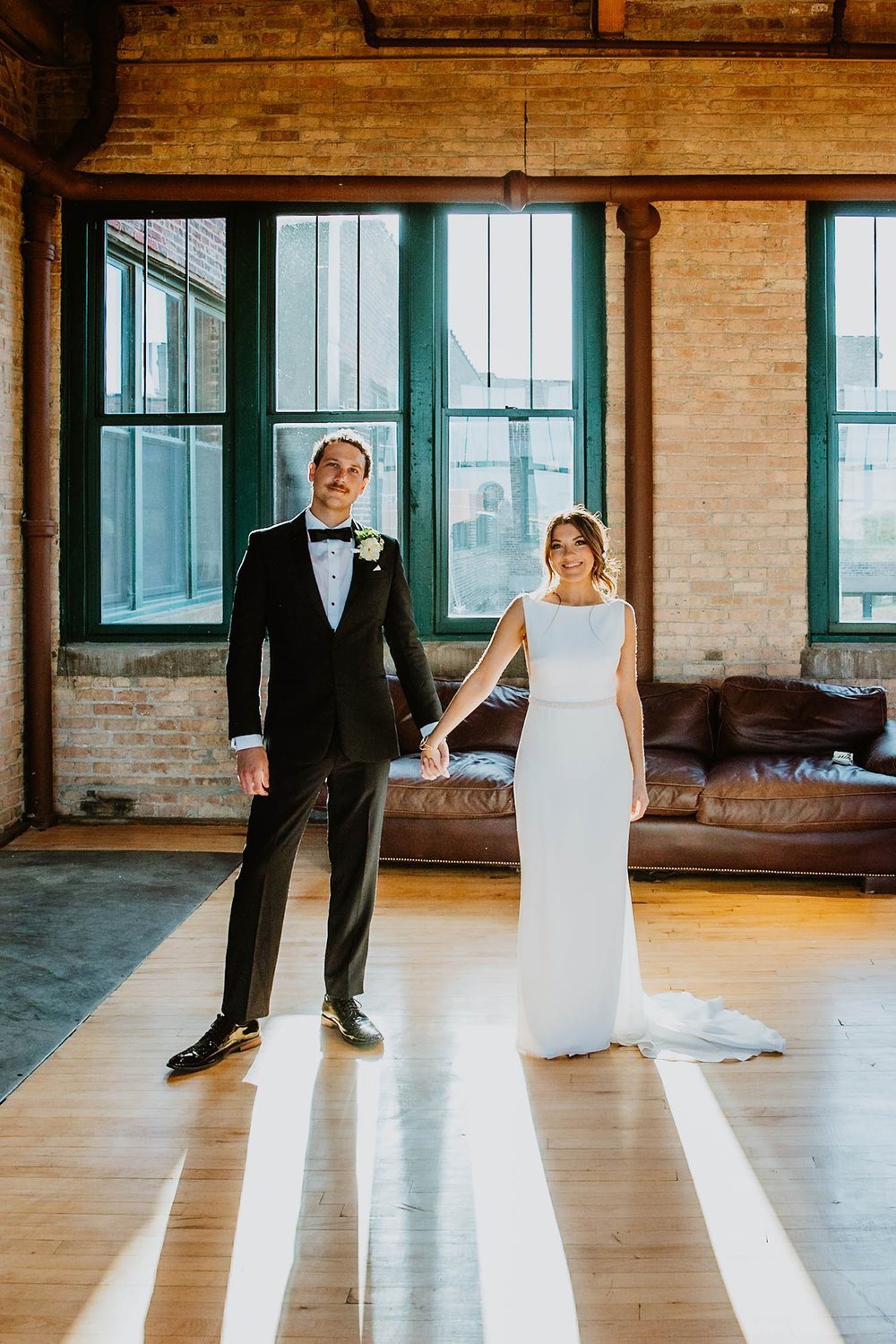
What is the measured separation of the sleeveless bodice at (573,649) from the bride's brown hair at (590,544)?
0.09 m

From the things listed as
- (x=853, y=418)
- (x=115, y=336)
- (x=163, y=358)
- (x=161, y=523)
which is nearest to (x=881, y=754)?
(x=853, y=418)

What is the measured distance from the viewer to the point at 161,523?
283 inches

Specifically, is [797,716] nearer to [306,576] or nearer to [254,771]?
[306,576]

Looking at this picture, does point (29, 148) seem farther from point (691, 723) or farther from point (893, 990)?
point (893, 990)

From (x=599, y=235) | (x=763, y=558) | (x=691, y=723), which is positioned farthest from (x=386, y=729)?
(x=599, y=235)

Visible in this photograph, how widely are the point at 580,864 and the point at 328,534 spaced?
126 centimetres

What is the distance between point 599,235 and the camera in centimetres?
692

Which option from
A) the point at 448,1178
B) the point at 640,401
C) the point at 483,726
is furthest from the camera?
the point at 640,401

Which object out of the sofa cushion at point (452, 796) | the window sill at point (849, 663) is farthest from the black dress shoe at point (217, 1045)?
the window sill at point (849, 663)

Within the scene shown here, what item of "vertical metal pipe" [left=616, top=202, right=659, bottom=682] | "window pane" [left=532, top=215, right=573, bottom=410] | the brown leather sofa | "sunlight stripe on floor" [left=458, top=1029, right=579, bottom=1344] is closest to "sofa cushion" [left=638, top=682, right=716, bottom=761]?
the brown leather sofa

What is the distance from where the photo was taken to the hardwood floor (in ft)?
7.83

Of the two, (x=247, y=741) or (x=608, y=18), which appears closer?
(x=247, y=741)

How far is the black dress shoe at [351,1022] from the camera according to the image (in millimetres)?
3758

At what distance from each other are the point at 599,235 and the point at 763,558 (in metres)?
2.05
